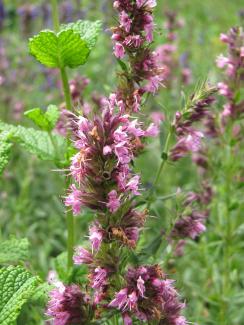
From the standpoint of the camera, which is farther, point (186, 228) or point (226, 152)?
point (226, 152)

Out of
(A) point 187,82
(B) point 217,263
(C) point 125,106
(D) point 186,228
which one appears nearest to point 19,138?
(C) point 125,106

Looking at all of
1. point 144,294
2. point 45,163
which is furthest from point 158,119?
point 45,163

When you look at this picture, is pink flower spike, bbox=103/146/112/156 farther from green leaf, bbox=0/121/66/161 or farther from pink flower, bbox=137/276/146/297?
green leaf, bbox=0/121/66/161

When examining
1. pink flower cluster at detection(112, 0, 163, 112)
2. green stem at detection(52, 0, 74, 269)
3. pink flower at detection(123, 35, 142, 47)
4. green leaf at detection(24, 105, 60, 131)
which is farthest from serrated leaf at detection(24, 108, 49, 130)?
pink flower at detection(123, 35, 142, 47)

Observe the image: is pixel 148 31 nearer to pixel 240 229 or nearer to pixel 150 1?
pixel 150 1

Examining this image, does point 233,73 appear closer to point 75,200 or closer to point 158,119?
Result: point 158,119

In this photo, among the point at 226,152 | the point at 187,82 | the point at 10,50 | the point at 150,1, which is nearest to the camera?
the point at 150,1
